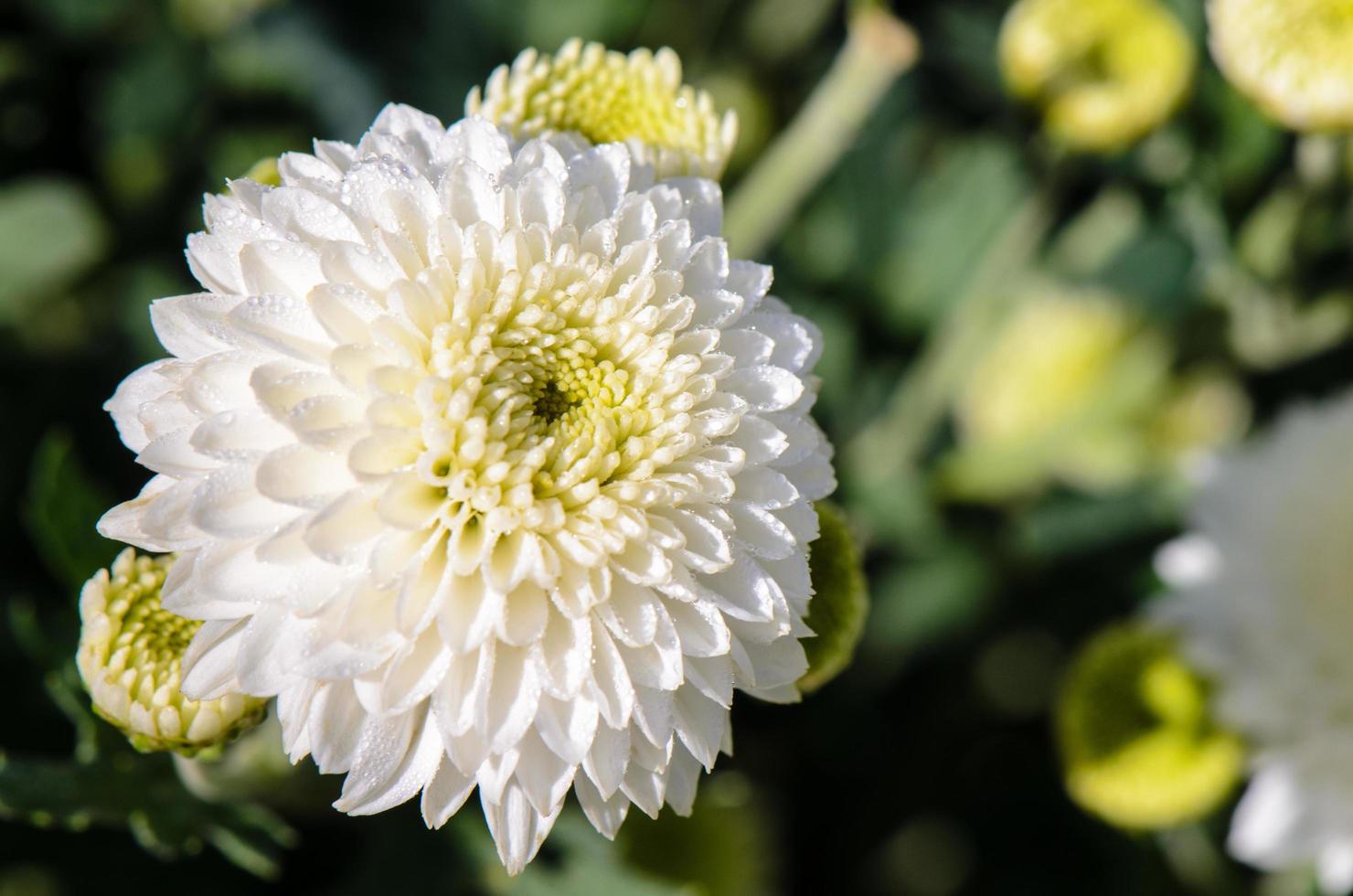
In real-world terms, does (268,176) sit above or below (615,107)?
below

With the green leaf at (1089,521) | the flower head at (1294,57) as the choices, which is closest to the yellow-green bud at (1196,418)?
the green leaf at (1089,521)

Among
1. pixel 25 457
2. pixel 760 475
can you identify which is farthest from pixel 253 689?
pixel 25 457

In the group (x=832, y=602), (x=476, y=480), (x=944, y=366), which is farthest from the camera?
(x=944, y=366)

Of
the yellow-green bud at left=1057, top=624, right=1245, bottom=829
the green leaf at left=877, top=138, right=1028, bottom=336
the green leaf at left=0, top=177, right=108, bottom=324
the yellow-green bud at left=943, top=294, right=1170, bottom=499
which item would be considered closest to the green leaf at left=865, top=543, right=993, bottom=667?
the yellow-green bud at left=943, top=294, right=1170, bottom=499

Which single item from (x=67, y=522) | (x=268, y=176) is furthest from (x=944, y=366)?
(x=67, y=522)

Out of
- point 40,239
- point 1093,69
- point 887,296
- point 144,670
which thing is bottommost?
point 40,239

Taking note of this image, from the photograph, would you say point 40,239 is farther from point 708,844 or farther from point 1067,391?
point 1067,391

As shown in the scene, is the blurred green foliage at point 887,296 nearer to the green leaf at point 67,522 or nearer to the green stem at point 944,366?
the green stem at point 944,366
